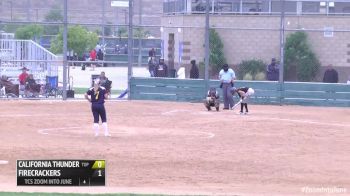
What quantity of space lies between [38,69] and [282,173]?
73.2 ft

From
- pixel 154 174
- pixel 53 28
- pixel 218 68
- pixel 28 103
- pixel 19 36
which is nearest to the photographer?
pixel 154 174

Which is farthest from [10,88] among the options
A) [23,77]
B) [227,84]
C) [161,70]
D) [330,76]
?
[330,76]

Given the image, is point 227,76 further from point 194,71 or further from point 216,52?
point 216,52

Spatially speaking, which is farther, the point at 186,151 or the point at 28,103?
the point at 28,103

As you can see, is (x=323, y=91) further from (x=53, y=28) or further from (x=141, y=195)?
(x=53, y=28)

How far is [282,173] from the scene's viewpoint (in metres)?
18.2

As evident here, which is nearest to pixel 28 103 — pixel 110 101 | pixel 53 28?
pixel 110 101

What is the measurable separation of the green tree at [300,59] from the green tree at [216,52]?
286 cm


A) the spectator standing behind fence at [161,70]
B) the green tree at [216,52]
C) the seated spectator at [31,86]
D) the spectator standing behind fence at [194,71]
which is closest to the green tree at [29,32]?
the green tree at [216,52]

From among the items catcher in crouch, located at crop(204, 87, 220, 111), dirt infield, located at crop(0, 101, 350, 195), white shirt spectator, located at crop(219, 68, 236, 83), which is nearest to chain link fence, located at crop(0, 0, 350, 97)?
white shirt spectator, located at crop(219, 68, 236, 83)

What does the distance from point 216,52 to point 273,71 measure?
14.1ft

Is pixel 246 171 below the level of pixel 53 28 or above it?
below

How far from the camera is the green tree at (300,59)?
125 feet

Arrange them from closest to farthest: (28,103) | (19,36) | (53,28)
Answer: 1. (28,103)
2. (19,36)
3. (53,28)
